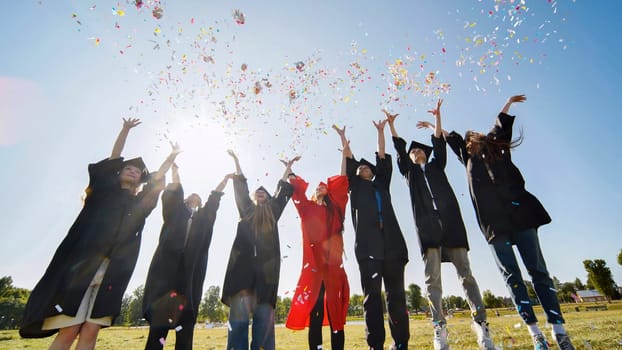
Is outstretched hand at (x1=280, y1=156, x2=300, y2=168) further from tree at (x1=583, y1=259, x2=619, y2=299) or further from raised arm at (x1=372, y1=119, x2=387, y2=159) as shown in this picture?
tree at (x1=583, y1=259, x2=619, y2=299)

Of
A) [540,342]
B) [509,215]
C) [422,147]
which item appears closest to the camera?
[540,342]

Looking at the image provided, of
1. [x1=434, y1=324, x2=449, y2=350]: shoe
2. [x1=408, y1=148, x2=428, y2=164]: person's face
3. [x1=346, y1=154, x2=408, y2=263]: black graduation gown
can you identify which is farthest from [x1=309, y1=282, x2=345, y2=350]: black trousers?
[x1=408, y1=148, x2=428, y2=164]: person's face

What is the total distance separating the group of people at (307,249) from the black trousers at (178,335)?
0.05 ft

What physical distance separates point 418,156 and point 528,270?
288 centimetres

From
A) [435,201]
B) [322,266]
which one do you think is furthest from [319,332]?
[435,201]

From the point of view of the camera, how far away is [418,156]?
6.54 meters

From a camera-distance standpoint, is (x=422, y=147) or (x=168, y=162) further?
(x=422, y=147)

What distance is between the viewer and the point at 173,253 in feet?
16.5

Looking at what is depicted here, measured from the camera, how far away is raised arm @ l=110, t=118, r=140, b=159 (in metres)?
5.08

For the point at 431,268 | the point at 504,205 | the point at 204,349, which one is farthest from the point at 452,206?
the point at 204,349

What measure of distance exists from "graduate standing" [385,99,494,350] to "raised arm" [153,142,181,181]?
4506 millimetres

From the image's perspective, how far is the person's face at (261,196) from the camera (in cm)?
609

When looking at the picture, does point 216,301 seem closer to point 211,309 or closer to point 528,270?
point 211,309

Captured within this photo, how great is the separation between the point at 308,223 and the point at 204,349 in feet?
28.1
